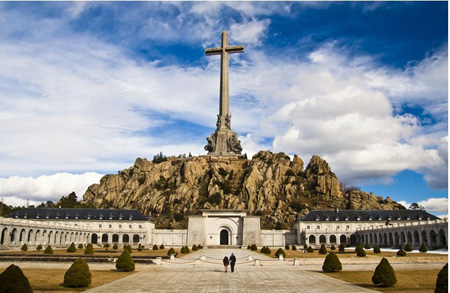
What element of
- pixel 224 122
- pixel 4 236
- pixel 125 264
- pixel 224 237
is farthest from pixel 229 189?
pixel 125 264

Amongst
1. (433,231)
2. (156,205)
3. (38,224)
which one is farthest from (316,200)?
(38,224)

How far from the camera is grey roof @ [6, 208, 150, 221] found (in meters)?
81.6

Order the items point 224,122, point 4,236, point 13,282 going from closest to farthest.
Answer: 1. point 13,282
2. point 4,236
3. point 224,122

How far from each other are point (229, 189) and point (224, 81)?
3176cm

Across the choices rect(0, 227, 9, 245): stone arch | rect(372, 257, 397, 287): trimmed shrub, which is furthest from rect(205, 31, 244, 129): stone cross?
rect(372, 257, 397, 287): trimmed shrub

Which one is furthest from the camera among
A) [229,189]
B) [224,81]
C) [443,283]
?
[224,81]

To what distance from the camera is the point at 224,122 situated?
118562 mm

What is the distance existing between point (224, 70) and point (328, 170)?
43253mm

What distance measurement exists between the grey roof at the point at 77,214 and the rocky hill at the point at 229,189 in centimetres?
1442

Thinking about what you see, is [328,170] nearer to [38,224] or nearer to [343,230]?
[343,230]

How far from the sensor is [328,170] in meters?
118

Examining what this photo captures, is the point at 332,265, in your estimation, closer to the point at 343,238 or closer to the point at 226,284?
the point at 226,284

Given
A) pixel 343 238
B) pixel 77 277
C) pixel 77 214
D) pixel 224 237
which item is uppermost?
pixel 77 214

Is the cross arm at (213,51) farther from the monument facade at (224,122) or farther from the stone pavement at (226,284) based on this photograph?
the stone pavement at (226,284)
